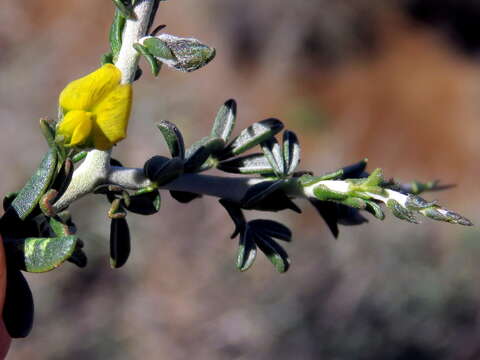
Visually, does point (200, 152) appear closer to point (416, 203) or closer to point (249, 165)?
point (249, 165)

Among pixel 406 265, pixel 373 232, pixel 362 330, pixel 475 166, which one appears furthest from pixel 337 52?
pixel 362 330

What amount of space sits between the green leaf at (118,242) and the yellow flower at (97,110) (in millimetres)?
203

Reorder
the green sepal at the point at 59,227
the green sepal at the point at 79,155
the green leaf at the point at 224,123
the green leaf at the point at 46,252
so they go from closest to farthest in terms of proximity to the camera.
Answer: the green leaf at the point at 46,252
the green sepal at the point at 59,227
the green sepal at the point at 79,155
the green leaf at the point at 224,123

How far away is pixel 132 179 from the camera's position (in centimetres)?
109

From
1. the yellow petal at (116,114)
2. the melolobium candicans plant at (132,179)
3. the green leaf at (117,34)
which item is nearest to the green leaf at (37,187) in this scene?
the melolobium candicans plant at (132,179)

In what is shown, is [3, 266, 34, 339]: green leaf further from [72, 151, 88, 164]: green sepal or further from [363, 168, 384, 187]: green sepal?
[363, 168, 384, 187]: green sepal

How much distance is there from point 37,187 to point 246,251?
41 cm

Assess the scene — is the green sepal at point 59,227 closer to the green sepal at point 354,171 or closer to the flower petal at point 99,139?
the flower petal at point 99,139

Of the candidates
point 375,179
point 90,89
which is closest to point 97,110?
point 90,89

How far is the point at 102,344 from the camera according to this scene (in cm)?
422

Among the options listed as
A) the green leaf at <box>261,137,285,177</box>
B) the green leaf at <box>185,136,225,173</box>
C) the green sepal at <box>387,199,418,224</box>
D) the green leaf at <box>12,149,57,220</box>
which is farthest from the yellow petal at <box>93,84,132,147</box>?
the green sepal at <box>387,199,418,224</box>

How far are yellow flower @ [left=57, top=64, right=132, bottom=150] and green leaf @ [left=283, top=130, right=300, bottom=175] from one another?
0.36 m

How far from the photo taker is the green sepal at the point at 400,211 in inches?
37.2

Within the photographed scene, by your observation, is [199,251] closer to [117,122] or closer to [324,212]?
[324,212]
